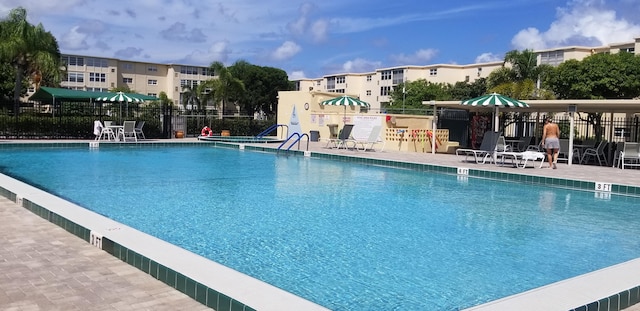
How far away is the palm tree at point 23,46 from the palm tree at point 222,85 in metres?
15.6

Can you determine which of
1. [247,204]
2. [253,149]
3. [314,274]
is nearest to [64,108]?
[253,149]

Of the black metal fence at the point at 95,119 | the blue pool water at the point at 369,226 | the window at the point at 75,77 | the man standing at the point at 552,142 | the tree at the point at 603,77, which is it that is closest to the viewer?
the blue pool water at the point at 369,226

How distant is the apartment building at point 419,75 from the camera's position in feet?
207

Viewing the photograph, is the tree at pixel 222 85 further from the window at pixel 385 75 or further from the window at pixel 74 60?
the window at pixel 385 75

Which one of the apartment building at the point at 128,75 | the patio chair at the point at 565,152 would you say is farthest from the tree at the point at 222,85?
the apartment building at the point at 128,75

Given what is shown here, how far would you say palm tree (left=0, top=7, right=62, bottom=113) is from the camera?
2392cm

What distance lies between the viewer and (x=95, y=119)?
24328 mm

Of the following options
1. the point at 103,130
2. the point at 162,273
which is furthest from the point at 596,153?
the point at 103,130

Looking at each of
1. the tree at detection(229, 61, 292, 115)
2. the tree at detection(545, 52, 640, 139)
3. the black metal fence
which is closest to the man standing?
the black metal fence

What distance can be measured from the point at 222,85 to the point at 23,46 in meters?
17.8

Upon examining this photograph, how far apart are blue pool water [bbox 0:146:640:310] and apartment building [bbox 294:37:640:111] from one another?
47.8 meters

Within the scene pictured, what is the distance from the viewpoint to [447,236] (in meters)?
6.89

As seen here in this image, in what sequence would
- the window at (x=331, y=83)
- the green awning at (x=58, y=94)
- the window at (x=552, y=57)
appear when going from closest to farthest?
the green awning at (x=58, y=94), the window at (x=552, y=57), the window at (x=331, y=83)

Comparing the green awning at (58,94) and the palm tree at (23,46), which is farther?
the palm tree at (23,46)
